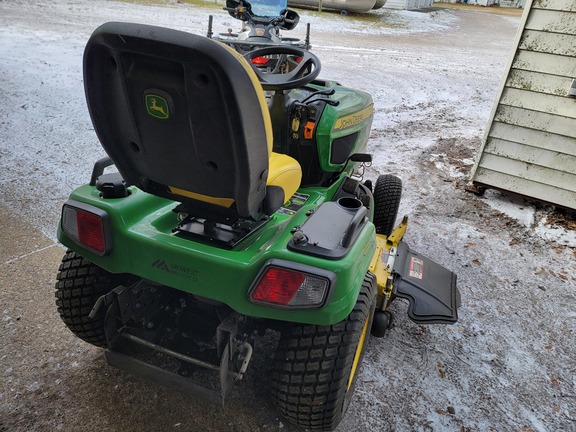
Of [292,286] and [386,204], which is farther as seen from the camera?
[386,204]

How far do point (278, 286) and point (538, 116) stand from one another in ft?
11.4

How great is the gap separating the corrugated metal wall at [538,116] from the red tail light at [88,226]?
367 cm

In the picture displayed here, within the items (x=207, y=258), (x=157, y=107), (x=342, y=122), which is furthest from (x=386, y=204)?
(x=157, y=107)

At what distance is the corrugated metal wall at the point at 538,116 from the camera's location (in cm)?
380

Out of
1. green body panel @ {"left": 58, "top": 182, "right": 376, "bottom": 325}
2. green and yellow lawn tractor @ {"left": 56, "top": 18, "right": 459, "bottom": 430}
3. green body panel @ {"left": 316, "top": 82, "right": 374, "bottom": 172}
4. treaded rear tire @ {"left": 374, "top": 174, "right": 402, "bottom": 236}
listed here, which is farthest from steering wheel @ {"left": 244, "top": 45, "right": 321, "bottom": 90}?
treaded rear tire @ {"left": 374, "top": 174, "right": 402, "bottom": 236}

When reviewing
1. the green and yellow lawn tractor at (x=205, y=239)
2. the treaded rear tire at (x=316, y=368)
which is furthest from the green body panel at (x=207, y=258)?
the treaded rear tire at (x=316, y=368)

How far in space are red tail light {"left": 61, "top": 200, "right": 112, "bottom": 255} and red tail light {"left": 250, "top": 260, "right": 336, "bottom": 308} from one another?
63 centimetres

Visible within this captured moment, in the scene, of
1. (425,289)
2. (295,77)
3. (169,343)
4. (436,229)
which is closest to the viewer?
(169,343)

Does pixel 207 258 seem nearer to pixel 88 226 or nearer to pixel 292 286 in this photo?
pixel 292 286

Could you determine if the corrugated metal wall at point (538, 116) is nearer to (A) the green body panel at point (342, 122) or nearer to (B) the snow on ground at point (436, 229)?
(B) the snow on ground at point (436, 229)

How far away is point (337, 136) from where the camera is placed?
2639 millimetres

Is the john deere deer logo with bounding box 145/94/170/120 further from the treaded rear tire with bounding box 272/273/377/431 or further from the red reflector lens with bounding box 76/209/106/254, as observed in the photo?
the treaded rear tire with bounding box 272/273/377/431

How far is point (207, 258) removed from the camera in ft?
5.38

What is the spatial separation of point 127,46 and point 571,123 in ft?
12.6
